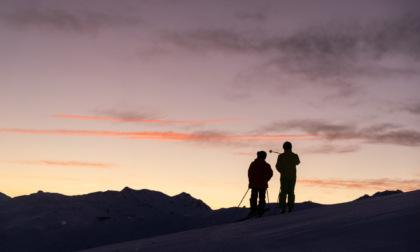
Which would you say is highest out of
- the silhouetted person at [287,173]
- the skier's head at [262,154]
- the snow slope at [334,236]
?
the skier's head at [262,154]

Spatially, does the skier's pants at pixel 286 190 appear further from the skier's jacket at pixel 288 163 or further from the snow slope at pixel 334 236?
the snow slope at pixel 334 236

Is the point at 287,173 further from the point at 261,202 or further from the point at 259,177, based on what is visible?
the point at 261,202

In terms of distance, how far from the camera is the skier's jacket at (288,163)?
13.0 metres

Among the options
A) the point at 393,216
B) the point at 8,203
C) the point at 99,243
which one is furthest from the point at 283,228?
the point at 8,203

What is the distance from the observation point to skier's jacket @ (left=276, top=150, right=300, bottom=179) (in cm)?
1300

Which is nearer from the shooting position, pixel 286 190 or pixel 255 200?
pixel 286 190

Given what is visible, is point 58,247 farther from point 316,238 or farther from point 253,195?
point 316,238

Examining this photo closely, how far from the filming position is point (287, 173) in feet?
42.8

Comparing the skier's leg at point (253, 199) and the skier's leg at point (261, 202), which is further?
the skier's leg at point (253, 199)

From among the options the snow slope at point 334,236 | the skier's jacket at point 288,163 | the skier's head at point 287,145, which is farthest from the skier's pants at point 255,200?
the snow slope at point 334,236

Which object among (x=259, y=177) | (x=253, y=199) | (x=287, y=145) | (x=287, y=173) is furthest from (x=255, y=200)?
(x=287, y=145)

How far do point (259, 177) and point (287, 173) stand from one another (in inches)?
31.4

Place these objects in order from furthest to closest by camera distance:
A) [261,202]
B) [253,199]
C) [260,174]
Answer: [253,199], [261,202], [260,174]

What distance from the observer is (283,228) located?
769cm
